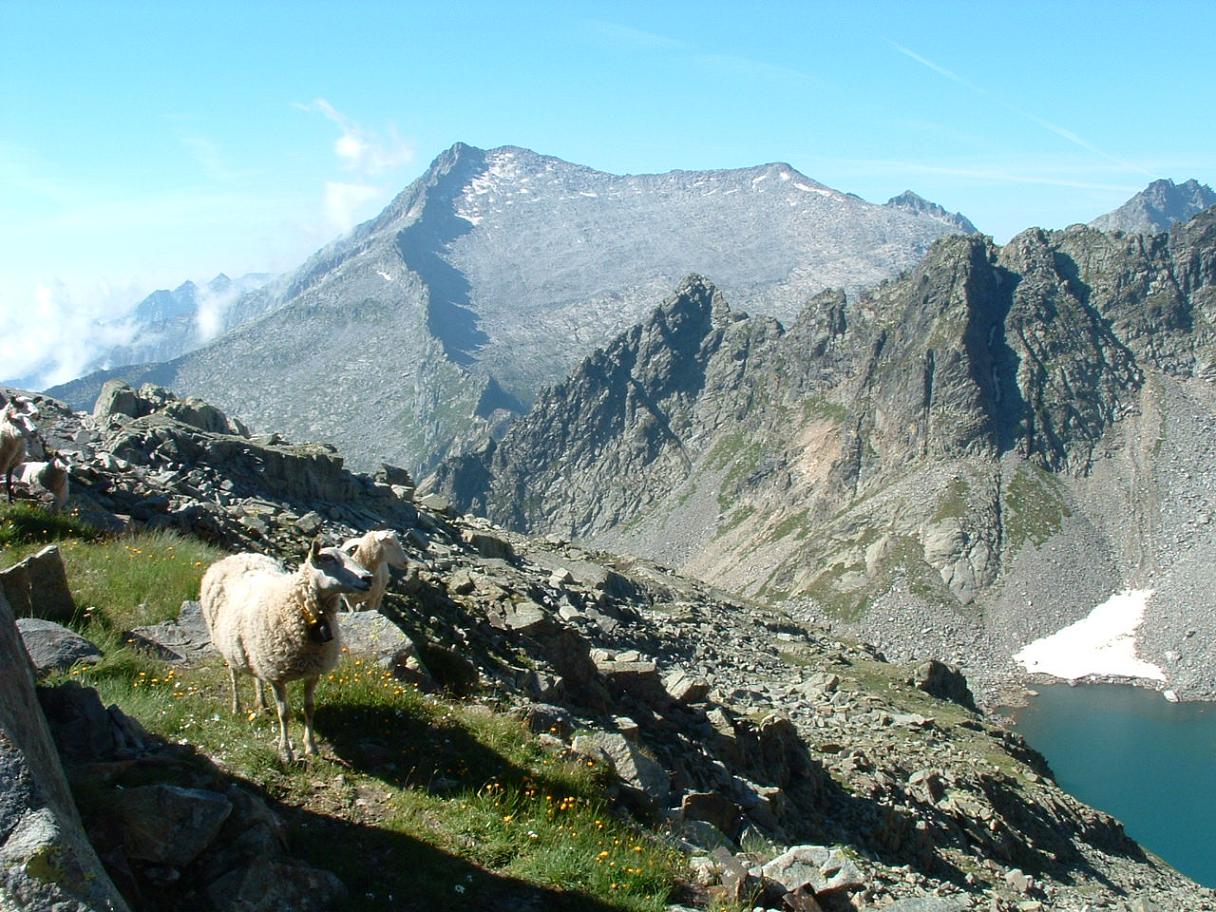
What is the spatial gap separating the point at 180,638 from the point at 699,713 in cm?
1667

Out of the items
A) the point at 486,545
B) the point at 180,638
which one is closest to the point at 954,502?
the point at 486,545

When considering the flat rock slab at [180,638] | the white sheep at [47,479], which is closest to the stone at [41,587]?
the flat rock slab at [180,638]

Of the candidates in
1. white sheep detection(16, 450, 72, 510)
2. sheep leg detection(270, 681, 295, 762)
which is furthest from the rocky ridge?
sheep leg detection(270, 681, 295, 762)

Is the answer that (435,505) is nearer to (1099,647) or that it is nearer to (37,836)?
(37,836)

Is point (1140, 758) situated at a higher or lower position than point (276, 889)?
lower

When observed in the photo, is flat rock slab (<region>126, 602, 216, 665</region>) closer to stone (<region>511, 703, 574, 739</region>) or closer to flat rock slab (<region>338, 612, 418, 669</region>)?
flat rock slab (<region>338, 612, 418, 669</region>)

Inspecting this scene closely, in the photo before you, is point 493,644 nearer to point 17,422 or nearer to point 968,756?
point 17,422

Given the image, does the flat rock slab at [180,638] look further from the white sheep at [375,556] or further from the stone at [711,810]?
the stone at [711,810]

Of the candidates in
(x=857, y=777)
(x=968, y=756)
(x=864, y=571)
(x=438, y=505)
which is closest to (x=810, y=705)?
(x=968, y=756)

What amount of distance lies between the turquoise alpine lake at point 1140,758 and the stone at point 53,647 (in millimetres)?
87985

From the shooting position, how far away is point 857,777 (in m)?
32.2

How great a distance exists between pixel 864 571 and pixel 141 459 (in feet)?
518

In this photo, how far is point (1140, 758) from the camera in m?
107

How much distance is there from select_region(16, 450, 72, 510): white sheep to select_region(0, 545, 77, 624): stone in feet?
20.9
